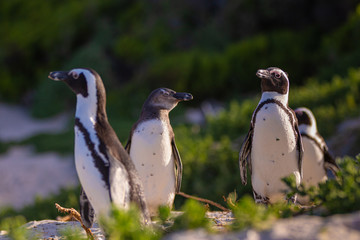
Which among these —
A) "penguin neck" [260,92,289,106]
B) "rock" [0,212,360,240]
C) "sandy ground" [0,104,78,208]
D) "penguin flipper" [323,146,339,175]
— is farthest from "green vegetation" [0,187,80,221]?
"rock" [0,212,360,240]

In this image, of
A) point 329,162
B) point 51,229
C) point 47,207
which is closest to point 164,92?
point 51,229

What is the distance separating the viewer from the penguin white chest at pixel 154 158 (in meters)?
3.23

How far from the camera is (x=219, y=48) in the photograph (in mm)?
14859

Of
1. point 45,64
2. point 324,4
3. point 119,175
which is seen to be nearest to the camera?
point 119,175

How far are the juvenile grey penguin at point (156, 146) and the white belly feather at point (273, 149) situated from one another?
544 millimetres

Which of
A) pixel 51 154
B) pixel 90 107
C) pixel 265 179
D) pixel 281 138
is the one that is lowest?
pixel 51 154

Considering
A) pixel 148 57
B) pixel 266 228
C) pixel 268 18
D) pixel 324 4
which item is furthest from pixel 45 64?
pixel 266 228

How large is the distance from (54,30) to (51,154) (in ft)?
26.9

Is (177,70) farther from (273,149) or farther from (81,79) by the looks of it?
(81,79)

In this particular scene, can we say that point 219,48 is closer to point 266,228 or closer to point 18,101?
point 18,101

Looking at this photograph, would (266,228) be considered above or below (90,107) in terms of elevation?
below

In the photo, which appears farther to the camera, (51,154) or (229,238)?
(51,154)

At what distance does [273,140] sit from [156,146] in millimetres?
765

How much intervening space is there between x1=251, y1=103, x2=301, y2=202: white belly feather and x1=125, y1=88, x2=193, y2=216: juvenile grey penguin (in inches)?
21.4
